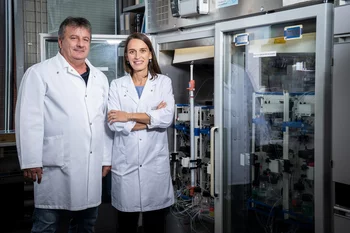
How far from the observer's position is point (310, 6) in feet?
6.16

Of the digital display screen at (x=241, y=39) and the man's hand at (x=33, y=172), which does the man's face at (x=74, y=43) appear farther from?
the digital display screen at (x=241, y=39)

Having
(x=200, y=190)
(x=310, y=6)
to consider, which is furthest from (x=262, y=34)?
(x=200, y=190)

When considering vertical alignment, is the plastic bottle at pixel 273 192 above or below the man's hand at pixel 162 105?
below

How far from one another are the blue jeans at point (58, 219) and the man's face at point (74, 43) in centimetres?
97

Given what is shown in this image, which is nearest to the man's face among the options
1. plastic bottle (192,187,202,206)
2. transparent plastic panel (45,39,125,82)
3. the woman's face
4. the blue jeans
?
the woman's face

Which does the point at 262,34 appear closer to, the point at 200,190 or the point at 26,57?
the point at 200,190

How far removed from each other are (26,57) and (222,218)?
2.87 meters

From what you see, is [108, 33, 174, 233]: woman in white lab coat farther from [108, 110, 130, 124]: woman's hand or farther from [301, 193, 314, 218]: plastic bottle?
[301, 193, 314, 218]: plastic bottle

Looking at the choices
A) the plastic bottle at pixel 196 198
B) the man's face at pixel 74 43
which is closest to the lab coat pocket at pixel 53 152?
the man's face at pixel 74 43

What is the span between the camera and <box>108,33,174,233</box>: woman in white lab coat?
8.34 ft

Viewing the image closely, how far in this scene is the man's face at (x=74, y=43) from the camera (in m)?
2.46

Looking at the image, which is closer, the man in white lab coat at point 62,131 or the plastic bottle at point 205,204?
the man in white lab coat at point 62,131

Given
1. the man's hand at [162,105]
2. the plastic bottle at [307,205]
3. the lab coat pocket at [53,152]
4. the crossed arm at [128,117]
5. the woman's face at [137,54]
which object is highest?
the woman's face at [137,54]

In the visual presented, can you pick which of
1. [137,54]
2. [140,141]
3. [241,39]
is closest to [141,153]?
[140,141]
